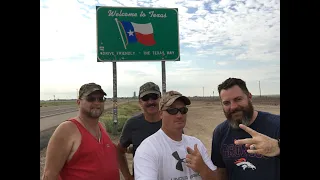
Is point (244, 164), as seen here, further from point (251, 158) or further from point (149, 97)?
point (149, 97)

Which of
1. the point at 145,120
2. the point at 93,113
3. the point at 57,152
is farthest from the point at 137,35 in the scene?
the point at 57,152

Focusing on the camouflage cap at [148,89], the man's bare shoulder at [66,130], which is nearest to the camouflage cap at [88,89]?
the man's bare shoulder at [66,130]

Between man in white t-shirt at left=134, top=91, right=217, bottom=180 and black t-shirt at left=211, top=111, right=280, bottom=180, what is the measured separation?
8.3 inches

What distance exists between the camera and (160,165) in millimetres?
2129

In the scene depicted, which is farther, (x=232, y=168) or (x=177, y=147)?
(x=232, y=168)

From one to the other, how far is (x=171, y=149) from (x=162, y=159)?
0.11 meters

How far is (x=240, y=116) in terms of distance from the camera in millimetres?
2516

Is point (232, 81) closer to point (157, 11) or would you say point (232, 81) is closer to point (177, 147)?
point (177, 147)

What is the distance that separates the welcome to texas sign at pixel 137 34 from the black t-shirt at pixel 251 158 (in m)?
2.05

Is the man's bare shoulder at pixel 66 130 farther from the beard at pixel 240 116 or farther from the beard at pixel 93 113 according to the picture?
the beard at pixel 240 116
